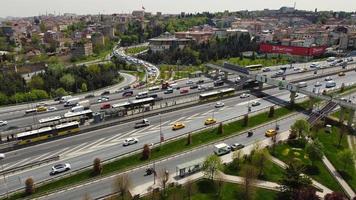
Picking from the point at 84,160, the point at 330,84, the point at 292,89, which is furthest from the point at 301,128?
the point at 330,84

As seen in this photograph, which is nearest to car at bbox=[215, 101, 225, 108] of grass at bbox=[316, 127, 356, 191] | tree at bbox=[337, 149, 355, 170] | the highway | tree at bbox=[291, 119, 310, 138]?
the highway

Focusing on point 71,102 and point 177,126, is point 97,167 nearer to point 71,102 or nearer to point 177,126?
point 177,126

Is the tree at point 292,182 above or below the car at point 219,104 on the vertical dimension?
below

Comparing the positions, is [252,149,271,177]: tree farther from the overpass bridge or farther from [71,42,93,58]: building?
[71,42,93,58]: building

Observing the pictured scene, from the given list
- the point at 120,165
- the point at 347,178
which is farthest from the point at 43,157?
the point at 347,178

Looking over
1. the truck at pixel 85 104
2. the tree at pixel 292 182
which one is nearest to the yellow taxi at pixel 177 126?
the truck at pixel 85 104

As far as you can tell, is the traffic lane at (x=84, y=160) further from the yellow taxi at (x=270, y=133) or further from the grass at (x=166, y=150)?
the yellow taxi at (x=270, y=133)
